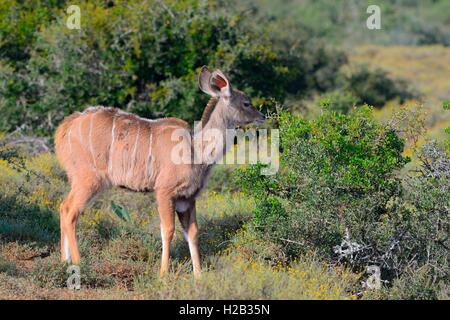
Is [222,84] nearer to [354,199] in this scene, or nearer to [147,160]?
[147,160]

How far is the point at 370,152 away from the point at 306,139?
69cm

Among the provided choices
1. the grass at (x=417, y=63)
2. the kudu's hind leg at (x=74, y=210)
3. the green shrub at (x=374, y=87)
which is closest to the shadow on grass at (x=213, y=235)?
the kudu's hind leg at (x=74, y=210)

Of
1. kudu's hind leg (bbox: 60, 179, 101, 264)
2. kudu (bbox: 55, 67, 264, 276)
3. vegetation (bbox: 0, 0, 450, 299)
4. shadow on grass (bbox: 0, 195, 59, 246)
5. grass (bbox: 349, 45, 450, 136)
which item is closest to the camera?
vegetation (bbox: 0, 0, 450, 299)

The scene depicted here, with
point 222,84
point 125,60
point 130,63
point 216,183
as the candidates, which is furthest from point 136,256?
point 125,60

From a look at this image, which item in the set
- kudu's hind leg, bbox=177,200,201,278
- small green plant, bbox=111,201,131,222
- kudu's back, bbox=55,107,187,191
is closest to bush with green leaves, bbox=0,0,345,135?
small green plant, bbox=111,201,131,222

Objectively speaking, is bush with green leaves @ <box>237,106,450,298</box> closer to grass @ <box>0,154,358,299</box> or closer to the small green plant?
grass @ <box>0,154,358,299</box>

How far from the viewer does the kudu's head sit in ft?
29.3

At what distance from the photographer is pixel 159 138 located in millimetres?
8961

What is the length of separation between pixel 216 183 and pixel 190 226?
139 inches

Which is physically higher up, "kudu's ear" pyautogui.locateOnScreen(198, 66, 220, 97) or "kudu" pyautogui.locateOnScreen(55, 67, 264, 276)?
"kudu's ear" pyautogui.locateOnScreen(198, 66, 220, 97)

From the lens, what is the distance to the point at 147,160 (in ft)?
29.1

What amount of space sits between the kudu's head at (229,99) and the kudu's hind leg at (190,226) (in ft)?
3.31

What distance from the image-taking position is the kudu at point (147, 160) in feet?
28.6
